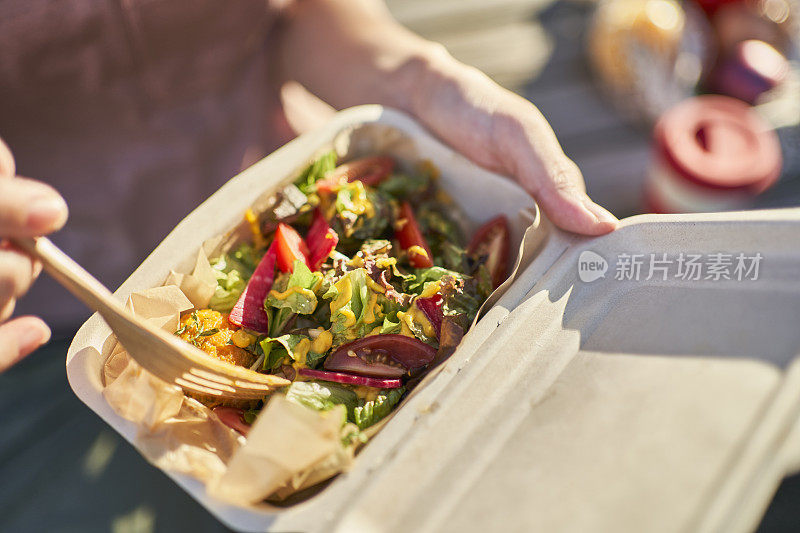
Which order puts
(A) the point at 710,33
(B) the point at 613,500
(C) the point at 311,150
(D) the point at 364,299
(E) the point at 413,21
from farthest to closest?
1. (E) the point at 413,21
2. (A) the point at 710,33
3. (C) the point at 311,150
4. (D) the point at 364,299
5. (B) the point at 613,500

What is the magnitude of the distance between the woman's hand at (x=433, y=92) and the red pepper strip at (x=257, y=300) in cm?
45

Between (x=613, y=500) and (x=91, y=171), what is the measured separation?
4.21 feet

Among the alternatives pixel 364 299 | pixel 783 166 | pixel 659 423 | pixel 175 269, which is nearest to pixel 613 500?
pixel 659 423

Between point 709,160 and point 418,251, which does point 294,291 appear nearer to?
point 418,251

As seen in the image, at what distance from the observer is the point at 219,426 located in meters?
0.84

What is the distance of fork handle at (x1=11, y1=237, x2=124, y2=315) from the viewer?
0.77 m

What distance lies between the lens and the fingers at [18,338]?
86 cm

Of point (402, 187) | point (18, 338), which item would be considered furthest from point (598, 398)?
point (18, 338)

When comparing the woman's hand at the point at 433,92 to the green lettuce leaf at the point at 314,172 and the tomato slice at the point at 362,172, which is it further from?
the green lettuce leaf at the point at 314,172

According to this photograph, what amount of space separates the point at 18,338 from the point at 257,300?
14.0 inches

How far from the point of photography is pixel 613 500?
0.65m

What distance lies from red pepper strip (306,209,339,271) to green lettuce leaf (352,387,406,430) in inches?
10.2

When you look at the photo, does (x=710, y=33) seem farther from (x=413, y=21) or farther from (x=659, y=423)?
(x=659, y=423)

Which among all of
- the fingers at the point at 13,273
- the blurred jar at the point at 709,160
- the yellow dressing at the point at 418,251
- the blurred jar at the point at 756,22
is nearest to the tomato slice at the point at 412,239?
the yellow dressing at the point at 418,251
